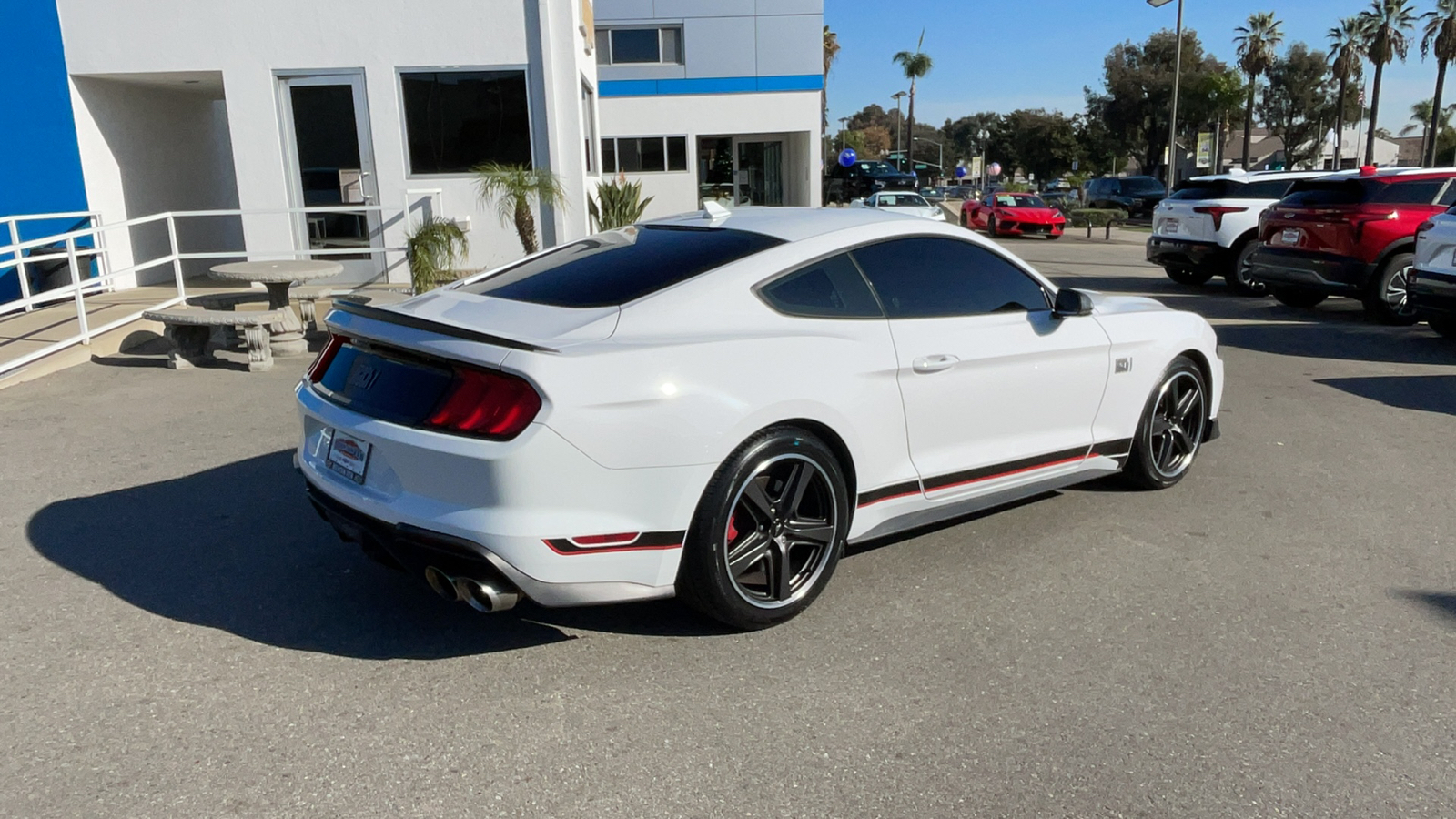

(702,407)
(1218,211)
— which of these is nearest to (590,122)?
(1218,211)

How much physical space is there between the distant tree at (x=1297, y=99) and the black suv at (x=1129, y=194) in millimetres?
37051

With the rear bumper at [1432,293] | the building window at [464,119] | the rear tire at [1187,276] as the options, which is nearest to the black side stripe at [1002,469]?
the rear bumper at [1432,293]

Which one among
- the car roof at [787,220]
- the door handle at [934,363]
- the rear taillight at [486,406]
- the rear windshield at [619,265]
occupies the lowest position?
the door handle at [934,363]

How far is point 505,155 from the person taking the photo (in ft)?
46.5

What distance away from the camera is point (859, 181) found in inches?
1756

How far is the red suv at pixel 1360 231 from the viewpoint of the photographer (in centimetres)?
1141

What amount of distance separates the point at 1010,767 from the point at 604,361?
170 cm

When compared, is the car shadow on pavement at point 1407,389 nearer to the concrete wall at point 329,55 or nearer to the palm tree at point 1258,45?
the concrete wall at point 329,55

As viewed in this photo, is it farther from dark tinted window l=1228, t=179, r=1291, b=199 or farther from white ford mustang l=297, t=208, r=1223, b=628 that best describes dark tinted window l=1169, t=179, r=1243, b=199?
white ford mustang l=297, t=208, r=1223, b=628

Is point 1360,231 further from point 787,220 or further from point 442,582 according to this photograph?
point 442,582

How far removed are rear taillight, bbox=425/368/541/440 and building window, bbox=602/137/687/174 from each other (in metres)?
27.8

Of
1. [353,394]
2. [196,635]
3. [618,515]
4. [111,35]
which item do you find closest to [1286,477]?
[618,515]

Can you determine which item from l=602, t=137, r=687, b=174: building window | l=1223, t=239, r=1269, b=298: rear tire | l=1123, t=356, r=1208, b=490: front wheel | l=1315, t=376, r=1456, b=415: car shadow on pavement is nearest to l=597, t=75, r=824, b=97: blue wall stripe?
l=602, t=137, r=687, b=174: building window

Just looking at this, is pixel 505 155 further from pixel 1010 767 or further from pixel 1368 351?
pixel 1010 767
